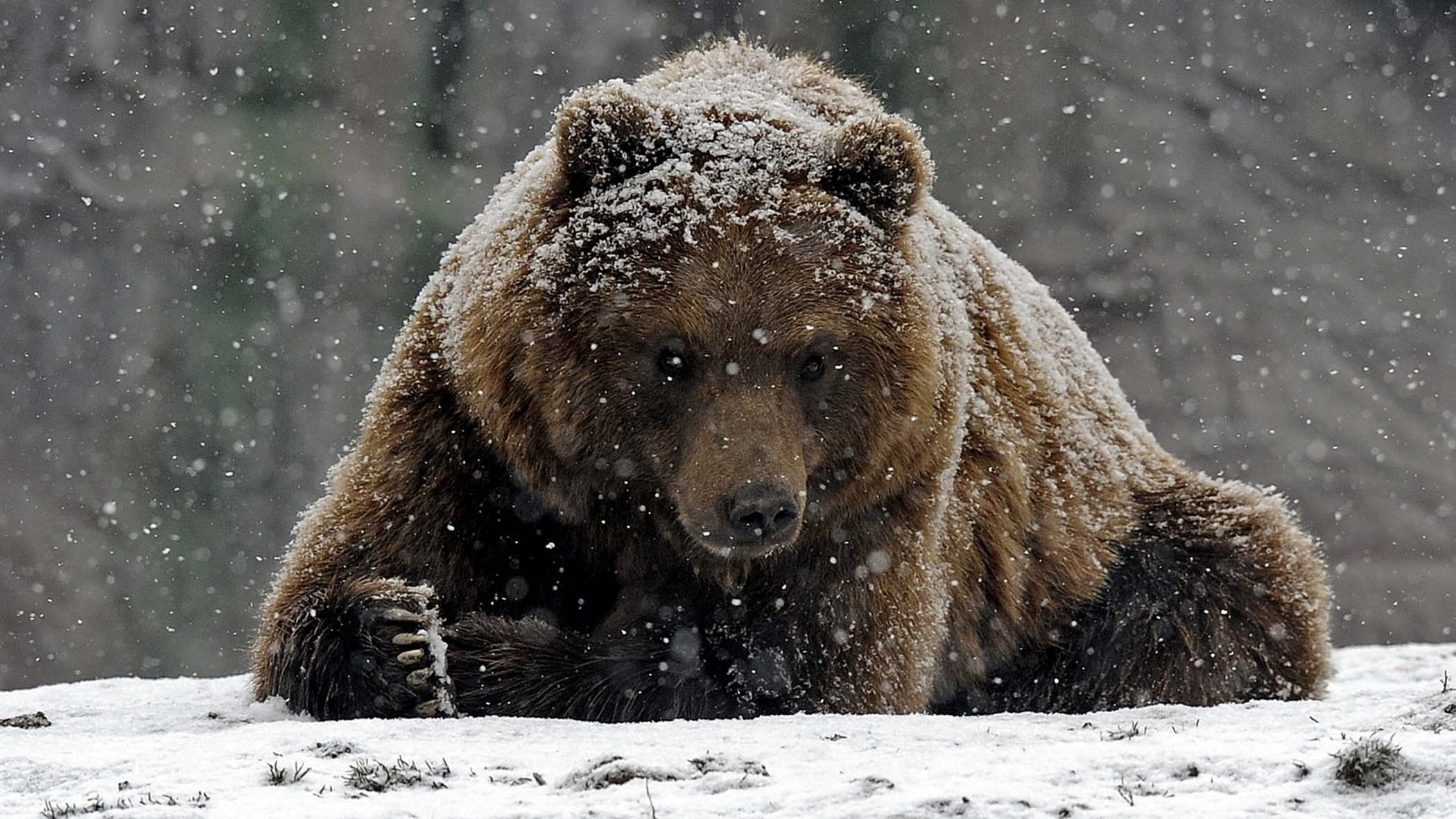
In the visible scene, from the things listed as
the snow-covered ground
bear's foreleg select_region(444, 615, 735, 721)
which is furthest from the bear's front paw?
the snow-covered ground

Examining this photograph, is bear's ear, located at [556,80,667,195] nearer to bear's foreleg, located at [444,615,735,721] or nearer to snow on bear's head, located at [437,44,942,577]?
snow on bear's head, located at [437,44,942,577]

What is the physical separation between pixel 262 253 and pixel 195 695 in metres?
7.59

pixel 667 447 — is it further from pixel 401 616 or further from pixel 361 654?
pixel 361 654

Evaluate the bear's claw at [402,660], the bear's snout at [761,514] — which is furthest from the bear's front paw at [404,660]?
the bear's snout at [761,514]

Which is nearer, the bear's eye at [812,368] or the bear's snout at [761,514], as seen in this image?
the bear's snout at [761,514]

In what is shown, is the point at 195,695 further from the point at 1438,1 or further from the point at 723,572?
the point at 1438,1

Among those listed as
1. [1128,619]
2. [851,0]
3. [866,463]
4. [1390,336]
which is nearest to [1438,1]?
[1390,336]

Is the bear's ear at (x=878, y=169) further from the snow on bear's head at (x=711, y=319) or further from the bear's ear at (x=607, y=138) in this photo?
the bear's ear at (x=607, y=138)

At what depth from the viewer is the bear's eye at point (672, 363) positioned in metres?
4.04

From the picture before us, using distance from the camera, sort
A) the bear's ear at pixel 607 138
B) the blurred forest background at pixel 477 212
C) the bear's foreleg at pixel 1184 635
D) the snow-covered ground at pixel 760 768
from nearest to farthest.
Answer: the snow-covered ground at pixel 760 768
the bear's ear at pixel 607 138
the bear's foreleg at pixel 1184 635
the blurred forest background at pixel 477 212

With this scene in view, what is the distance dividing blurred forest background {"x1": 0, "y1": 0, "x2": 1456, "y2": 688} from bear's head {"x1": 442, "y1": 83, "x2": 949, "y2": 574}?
8.24 meters

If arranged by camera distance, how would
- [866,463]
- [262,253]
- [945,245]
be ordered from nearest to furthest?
1. [866,463]
2. [945,245]
3. [262,253]

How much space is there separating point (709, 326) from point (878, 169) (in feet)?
2.14

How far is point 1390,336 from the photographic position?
40.3 feet
